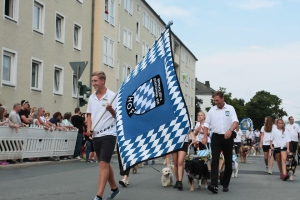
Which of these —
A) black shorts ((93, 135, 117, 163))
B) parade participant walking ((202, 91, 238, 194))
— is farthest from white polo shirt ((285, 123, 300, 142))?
black shorts ((93, 135, 117, 163))

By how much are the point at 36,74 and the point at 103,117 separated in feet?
67.5

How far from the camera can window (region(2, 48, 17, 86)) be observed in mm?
24078

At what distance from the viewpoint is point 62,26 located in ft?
102

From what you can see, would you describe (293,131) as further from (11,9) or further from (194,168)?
(11,9)

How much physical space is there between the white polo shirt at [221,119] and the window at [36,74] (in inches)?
710

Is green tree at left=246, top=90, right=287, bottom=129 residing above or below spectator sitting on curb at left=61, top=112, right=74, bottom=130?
above

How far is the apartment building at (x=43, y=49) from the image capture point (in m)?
24.5

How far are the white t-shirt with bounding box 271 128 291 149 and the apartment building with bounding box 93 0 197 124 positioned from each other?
77.2ft

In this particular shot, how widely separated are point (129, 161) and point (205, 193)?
331cm

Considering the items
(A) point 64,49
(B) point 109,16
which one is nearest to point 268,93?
(B) point 109,16

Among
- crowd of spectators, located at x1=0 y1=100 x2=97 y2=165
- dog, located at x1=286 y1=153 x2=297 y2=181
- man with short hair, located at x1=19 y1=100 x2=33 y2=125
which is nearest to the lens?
dog, located at x1=286 y1=153 x2=297 y2=181

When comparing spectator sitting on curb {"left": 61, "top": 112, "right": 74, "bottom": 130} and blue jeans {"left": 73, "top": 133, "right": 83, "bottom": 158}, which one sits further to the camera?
spectator sitting on curb {"left": 61, "top": 112, "right": 74, "bottom": 130}

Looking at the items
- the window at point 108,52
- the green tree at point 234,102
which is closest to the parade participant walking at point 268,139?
the window at point 108,52

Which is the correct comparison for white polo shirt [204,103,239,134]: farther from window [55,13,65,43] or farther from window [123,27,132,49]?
window [123,27,132,49]
